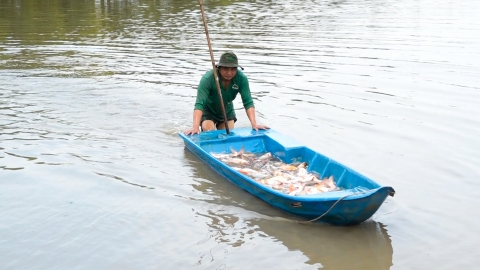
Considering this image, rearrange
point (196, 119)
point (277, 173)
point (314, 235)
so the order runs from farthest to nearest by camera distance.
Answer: point (196, 119) → point (277, 173) → point (314, 235)

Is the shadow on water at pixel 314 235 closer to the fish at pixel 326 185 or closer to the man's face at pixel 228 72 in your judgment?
the fish at pixel 326 185

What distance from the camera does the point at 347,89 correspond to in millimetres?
13594

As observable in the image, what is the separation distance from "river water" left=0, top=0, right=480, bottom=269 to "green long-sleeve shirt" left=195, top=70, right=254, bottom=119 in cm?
82

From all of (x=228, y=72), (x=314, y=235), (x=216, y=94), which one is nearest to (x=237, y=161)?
(x=228, y=72)

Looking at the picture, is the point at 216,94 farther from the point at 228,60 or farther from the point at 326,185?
the point at 326,185

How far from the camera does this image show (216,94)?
9594mm

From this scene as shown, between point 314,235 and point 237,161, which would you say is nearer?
point 314,235

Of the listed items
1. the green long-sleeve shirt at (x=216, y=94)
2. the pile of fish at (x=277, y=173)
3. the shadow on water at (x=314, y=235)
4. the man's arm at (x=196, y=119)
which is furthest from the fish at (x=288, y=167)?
the man's arm at (x=196, y=119)

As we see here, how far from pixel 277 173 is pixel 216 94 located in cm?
216

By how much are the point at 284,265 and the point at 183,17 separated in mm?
21307

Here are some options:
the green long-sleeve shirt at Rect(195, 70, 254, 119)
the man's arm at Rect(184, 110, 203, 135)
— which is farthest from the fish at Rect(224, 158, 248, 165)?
the green long-sleeve shirt at Rect(195, 70, 254, 119)

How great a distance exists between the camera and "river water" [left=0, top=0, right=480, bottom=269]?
655 cm

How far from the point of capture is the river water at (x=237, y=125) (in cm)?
655

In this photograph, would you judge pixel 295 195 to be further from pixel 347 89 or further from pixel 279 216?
pixel 347 89
